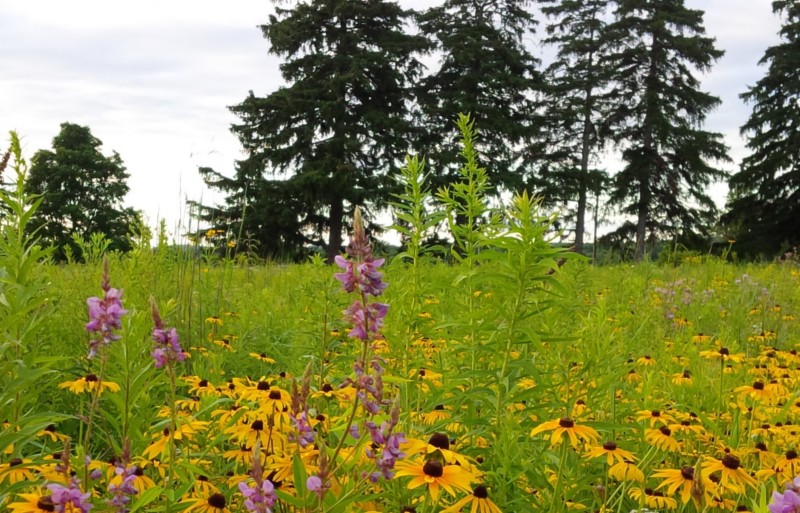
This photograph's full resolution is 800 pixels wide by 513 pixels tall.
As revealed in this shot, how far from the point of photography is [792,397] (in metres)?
2.88

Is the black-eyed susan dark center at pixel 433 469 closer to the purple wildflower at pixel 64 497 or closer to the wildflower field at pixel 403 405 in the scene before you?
the wildflower field at pixel 403 405

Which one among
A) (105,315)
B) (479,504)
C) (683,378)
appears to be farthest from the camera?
(683,378)

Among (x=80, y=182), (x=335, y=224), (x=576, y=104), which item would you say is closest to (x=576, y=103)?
(x=576, y=104)

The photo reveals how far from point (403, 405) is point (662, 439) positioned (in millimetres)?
993

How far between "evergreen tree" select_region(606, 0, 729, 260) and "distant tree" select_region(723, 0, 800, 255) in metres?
2.04

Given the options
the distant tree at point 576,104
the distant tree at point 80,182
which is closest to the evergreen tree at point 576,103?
the distant tree at point 576,104

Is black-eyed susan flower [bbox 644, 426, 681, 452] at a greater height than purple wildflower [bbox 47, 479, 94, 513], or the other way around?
purple wildflower [bbox 47, 479, 94, 513]

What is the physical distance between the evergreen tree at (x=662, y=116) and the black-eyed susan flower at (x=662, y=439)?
30060 mm

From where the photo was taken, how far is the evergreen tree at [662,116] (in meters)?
30.7

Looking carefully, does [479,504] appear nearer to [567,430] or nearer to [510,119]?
[567,430]

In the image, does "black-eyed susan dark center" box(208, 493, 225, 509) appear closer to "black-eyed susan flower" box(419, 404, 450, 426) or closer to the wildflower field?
the wildflower field

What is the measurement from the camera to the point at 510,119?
29500mm

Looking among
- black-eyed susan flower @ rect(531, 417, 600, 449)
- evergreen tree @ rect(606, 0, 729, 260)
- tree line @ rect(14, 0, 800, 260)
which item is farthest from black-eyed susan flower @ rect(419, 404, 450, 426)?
evergreen tree @ rect(606, 0, 729, 260)

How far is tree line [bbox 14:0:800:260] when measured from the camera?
26141mm
